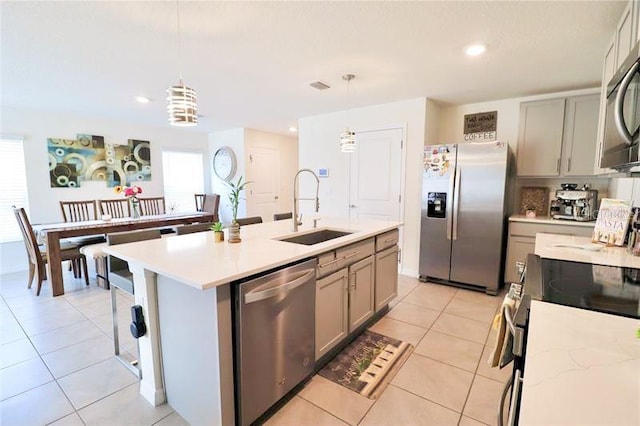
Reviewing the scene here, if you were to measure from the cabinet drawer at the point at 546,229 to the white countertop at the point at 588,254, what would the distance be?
3.58 ft

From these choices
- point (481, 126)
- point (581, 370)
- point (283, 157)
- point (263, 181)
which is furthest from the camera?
point (283, 157)

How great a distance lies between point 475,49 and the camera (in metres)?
2.37

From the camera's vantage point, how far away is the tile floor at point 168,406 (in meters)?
1.71

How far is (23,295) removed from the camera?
342 centimetres

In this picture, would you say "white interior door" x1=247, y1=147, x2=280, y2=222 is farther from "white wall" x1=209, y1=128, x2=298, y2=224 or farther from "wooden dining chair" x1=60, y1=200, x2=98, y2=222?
"wooden dining chair" x1=60, y1=200, x2=98, y2=222

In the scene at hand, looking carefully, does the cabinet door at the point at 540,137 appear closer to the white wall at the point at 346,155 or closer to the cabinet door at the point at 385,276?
the white wall at the point at 346,155

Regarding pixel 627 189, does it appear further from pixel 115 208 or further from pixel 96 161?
pixel 96 161

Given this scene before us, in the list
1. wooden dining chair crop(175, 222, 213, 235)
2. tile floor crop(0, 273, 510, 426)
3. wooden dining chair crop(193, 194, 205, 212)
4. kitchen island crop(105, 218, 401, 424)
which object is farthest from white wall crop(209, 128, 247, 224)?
kitchen island crop(105, 218, 401, 424)

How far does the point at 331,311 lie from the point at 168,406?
3.75ft

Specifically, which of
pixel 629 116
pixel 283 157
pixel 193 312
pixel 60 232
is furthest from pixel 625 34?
pixel 283 157

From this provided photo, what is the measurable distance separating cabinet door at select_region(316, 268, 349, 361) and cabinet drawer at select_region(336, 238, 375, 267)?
8 centimetres

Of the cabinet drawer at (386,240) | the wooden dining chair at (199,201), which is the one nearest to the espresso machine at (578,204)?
the cabinet drawer at (386,240)

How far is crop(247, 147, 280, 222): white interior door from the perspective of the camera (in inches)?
243

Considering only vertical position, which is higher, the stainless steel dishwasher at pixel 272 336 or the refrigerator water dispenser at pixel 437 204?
the refrigerator water dispenser at pixel 437 204
